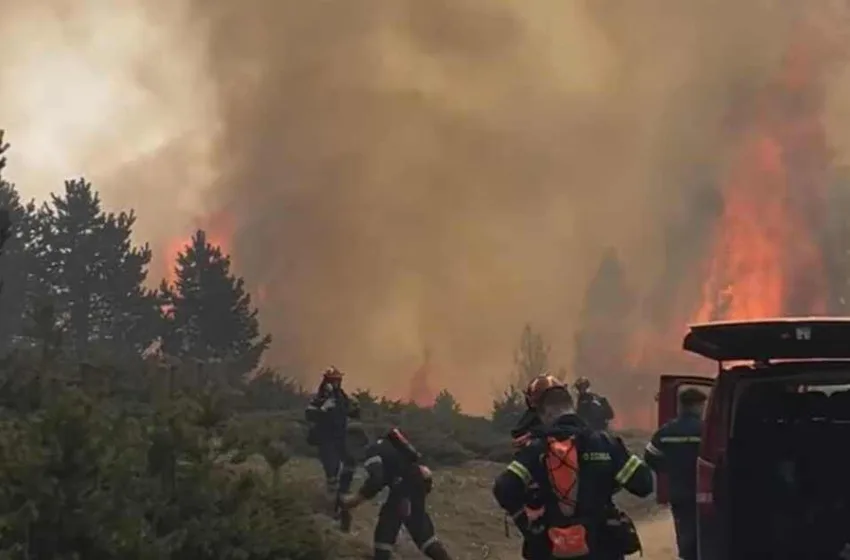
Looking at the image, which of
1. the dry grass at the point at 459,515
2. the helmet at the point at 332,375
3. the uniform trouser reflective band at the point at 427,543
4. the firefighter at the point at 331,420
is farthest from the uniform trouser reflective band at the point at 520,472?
the helmet at the point at 332,375

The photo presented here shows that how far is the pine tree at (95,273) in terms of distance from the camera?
161 ft

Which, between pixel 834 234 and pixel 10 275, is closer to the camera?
pixel 10 275

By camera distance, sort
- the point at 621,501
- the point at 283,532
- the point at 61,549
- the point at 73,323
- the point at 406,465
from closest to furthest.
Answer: the point at 61,549 → the point at 283,532 → the point at 406,465 → the point at 621,501 → the point at 73,323

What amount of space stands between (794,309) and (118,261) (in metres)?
31.1

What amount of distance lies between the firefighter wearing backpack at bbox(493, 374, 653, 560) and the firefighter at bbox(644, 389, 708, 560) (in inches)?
126

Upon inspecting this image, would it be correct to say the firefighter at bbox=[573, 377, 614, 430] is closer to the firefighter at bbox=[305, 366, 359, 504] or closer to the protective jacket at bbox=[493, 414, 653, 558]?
the firefighter at bbox=[305, 366, 359, 504]

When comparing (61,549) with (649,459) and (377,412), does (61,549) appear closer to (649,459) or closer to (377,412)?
(649,459)

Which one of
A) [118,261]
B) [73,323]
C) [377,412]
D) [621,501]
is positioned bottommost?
[621,501]

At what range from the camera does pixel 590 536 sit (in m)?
5.60

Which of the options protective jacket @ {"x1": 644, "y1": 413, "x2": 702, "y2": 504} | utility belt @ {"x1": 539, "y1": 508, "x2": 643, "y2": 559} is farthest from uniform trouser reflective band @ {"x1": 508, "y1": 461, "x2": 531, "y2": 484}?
protective jacket @ {"x1": 644, "y1": 413, "x2": 702, "y2": 504}

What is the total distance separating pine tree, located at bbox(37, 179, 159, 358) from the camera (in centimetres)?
4903

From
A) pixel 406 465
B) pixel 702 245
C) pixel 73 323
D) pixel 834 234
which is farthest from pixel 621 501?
pixel 702 245

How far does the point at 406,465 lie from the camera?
34.7ft

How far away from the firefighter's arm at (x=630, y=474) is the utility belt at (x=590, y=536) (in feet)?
0.58
